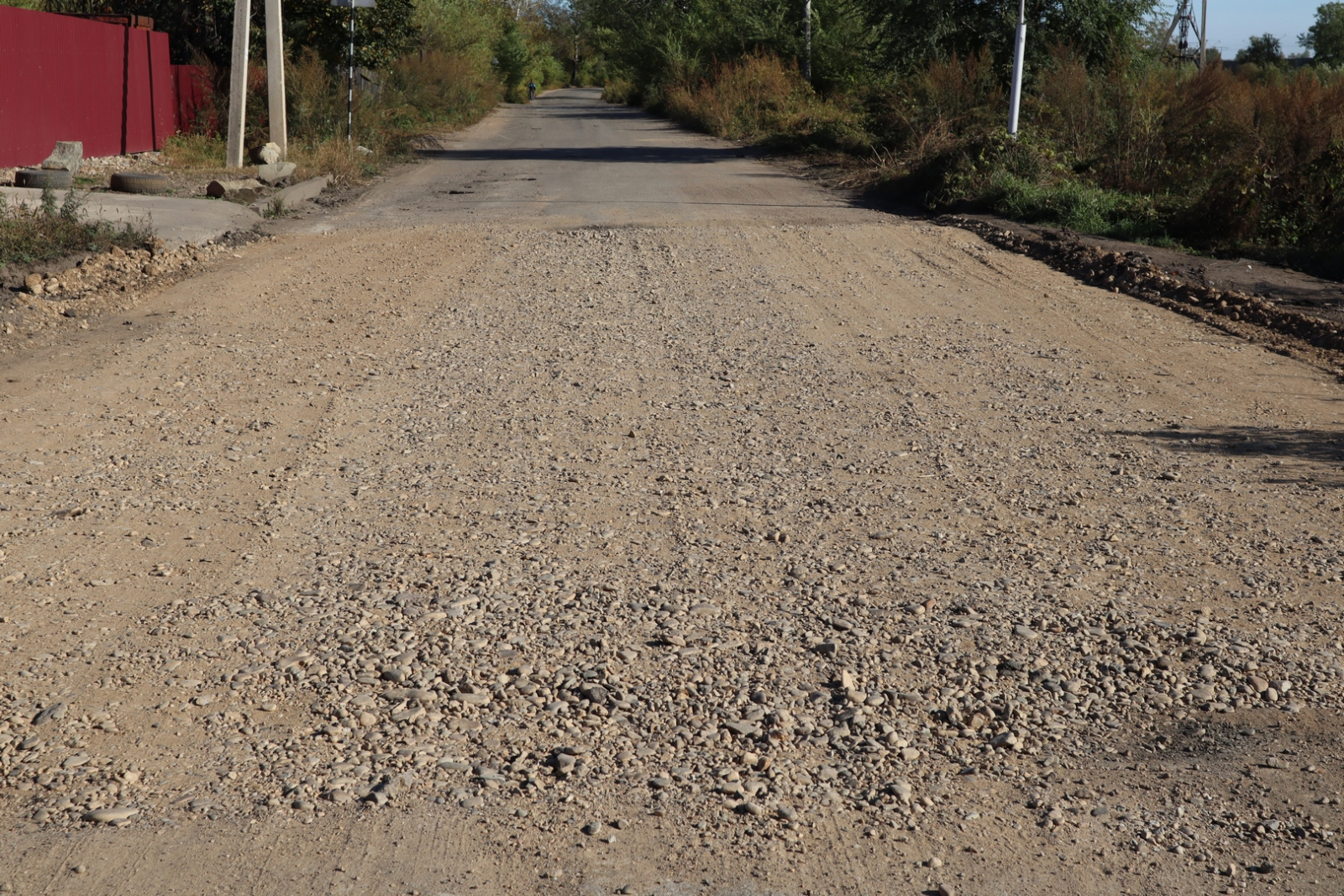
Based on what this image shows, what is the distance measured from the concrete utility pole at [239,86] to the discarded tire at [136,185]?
3296 mm

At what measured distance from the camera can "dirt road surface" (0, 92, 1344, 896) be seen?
2.95m

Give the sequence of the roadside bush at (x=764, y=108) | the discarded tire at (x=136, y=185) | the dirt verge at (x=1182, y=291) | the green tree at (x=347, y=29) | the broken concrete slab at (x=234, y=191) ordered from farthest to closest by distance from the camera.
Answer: the roadside bush at (x=764, y=108)
the green tree at (x=347, y=29)
the broken concrete slab at (x=234, y=191)
the discarded tire at (x=136, y=185)
the dirt verge at (x=1182, y=291)

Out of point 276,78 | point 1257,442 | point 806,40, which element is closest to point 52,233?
point 276,78

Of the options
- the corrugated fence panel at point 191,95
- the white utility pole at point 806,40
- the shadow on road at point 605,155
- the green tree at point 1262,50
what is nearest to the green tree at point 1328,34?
the green tree at point 1262,50

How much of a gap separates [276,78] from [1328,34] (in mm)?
54091

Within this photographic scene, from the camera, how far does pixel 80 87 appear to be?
16953mm

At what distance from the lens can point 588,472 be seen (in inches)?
219

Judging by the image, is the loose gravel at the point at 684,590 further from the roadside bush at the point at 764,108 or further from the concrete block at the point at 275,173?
the roadside bush at the point at 764,108

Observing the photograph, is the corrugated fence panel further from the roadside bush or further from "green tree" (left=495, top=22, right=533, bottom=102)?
"green tree" (left=495, top=22, right=533, bottom=102)

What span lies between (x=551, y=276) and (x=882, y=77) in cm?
1739

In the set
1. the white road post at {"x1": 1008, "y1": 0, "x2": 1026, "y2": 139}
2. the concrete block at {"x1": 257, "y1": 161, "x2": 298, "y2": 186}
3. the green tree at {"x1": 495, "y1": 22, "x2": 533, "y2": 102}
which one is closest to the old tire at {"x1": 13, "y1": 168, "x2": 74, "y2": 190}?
the concrete block at {"x1": 257, "y1": 161, "x2": 298, "y2": 186}

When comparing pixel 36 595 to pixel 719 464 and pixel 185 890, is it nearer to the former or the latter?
pixel 185 890

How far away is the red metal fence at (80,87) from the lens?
15.2 meters

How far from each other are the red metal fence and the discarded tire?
5.79 feet
